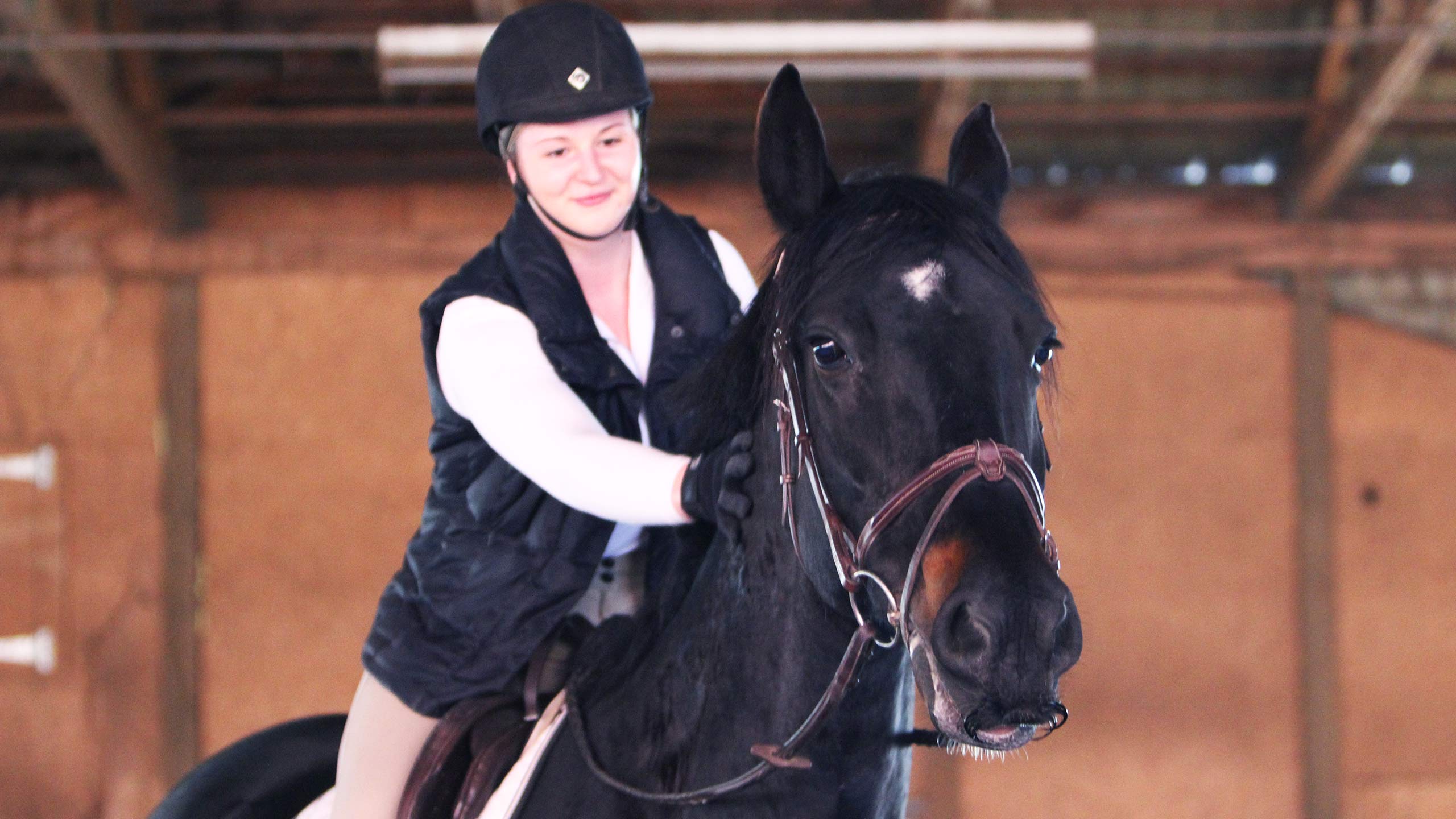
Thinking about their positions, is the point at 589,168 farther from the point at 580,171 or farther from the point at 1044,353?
the point at 1044,353

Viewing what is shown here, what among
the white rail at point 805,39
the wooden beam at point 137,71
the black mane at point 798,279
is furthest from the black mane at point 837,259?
the wooden beam at point 137,71

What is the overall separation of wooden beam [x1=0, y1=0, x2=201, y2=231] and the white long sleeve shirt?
3.62 meters

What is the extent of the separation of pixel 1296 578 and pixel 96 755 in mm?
5070

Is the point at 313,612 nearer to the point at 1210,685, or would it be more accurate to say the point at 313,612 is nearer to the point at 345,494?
the point at 345,494

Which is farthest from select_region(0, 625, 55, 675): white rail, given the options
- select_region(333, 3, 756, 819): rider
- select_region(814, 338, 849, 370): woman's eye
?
select_region(814, 338, 849, 370): woman's eye

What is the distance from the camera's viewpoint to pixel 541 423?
129cm

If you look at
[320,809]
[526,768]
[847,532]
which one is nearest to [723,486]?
[847,532]

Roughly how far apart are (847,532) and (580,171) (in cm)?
60

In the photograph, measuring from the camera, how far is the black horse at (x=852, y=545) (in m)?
0.99

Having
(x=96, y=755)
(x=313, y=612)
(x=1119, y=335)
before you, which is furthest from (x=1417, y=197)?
(x=96, y=755)

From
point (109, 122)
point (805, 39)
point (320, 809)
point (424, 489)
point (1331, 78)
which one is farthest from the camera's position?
point (424, 489)

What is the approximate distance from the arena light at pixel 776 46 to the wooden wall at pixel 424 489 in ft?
4.48

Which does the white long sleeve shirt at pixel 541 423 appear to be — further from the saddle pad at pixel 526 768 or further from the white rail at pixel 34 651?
the white rail at pixel 34 651

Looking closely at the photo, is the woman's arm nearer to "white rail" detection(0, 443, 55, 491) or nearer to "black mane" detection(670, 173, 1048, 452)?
"black mane" detection(670, 173, 1048, 452)
